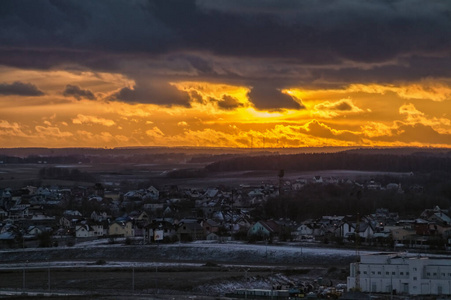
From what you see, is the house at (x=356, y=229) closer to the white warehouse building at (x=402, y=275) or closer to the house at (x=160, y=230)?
the house at (x=160, y=230)

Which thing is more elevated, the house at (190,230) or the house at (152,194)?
the house at (152,194)

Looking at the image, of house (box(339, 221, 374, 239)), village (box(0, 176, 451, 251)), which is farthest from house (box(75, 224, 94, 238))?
house (box(339, 221, 374, 239))

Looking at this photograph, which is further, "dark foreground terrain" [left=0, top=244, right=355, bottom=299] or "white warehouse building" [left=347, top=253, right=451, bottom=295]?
"dark foreground terrain" [left=0, top=244, right=355, bottom=299]

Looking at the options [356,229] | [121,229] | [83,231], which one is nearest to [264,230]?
[356,229]

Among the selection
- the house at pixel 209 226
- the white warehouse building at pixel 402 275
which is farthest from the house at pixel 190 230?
the white warehouse building at pixel 402 275

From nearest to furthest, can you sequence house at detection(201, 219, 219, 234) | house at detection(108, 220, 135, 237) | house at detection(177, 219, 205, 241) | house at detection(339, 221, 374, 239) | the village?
the village < house at detection(339, 221, 374, 239) < house at detection(177, 219, 205, 241) < house at detection(201, 219, 219, 234) < house at detection(108, 220, 135, 237)

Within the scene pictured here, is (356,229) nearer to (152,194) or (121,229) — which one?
(121,229)

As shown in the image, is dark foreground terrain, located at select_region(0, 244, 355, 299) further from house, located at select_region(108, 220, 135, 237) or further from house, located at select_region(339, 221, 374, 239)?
house, located at select_region(108, 220, 135, 237)
